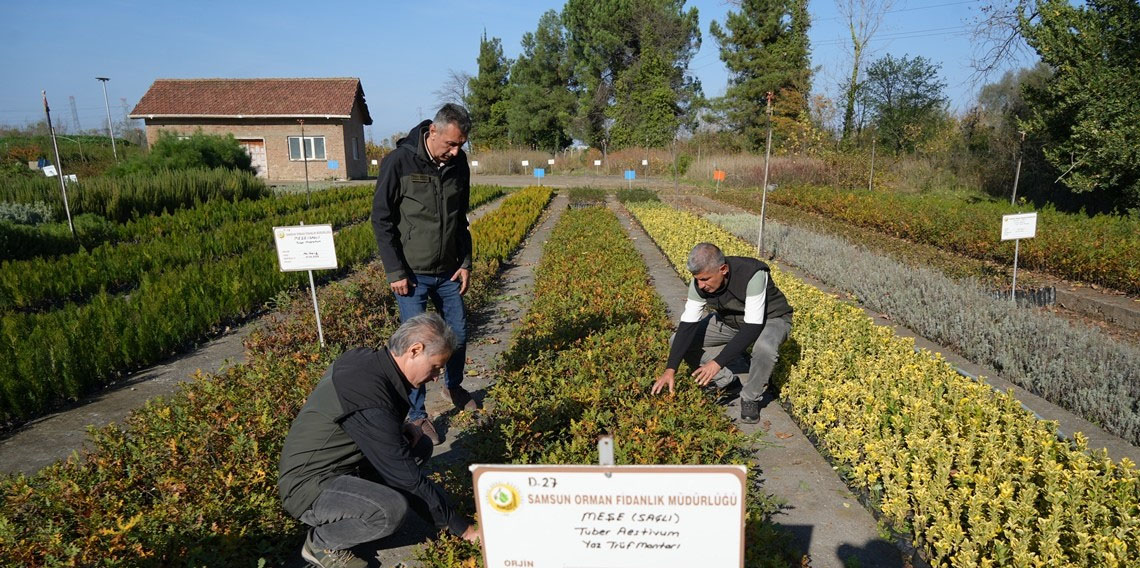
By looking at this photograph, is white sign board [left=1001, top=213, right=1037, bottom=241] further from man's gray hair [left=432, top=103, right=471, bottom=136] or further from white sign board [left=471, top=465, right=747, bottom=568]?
white sign board [left=471, top=465, right=747, bottom=568]

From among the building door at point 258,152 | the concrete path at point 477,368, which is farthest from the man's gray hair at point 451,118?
the building door at point 258,152

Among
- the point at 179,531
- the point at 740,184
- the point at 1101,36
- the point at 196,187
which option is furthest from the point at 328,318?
the point at 740,184

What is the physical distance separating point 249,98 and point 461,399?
119ft

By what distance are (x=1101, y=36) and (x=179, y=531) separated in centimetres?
1645

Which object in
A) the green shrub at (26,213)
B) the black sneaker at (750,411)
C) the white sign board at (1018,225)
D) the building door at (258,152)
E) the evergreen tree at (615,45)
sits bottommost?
the black sneaker at (750,411)

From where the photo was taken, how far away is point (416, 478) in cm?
240

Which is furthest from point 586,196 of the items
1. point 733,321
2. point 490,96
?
point 490,96

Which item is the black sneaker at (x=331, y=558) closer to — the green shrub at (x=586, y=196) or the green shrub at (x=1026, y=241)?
the green shrub at (x=1026, y=241)

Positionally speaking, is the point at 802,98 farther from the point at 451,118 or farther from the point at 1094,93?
the point at 451,118

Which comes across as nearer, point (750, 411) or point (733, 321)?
point (750, 411)

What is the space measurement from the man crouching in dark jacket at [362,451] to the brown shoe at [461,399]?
154 cm

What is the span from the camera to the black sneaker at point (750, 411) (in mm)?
4211

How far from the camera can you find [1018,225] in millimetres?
7113

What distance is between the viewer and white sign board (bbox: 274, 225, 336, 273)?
541 centimetres
